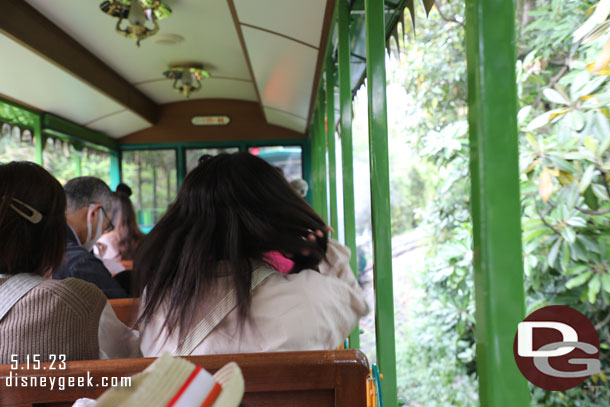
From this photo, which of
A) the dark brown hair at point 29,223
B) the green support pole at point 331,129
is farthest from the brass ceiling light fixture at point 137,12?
the dark brown hair at point 29,223

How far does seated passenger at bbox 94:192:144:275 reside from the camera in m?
3.24

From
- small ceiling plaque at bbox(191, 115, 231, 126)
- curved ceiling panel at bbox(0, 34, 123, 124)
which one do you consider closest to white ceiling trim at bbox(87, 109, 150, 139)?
curved ceiling panel at bbox(0, 34, 123, 124)

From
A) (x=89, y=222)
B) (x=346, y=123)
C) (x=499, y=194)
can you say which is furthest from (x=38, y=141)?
(x=499, y=194)

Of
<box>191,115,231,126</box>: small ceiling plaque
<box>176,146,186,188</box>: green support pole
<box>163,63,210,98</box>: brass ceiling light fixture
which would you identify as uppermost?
<box>163,63,210,98</box>: brass ceiling light fixture

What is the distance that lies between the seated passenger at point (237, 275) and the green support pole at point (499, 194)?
1.38 feet

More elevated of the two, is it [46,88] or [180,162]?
[46,88]

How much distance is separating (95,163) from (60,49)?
10.1 ft

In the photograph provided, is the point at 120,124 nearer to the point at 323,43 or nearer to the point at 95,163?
the point at 95,163

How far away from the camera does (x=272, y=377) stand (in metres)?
0.94

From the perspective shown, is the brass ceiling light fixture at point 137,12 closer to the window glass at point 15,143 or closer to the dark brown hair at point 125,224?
the dark brown hair at point 125,224

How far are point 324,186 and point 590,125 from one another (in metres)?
3.21

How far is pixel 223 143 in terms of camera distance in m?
7.43

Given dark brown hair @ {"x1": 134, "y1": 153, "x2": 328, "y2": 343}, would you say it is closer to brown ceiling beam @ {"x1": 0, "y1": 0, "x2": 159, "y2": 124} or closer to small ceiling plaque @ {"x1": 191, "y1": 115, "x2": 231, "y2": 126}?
brown ceiling beam @ {"x1": 0, "y1": 0, "x2": 159, "y2": 124}

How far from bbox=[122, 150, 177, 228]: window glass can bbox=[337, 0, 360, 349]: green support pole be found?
509cm
